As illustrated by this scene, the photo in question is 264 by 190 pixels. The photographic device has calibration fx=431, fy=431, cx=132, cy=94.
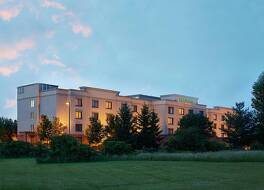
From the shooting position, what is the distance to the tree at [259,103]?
65125 millimetres

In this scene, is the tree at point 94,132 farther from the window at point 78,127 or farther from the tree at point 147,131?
the tree at point 147,131

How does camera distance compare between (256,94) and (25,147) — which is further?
(256,94)

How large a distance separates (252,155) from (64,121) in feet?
148

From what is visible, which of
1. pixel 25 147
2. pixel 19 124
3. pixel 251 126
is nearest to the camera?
pixel 25 147

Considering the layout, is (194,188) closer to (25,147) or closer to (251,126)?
(25,147)

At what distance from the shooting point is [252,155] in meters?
35.5

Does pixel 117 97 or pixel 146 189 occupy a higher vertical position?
pixel 117 97

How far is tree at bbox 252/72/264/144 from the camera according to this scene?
2564 inches

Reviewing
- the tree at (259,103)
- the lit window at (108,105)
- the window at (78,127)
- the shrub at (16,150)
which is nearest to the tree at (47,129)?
the window at (78,127)

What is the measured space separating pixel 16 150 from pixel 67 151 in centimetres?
1102

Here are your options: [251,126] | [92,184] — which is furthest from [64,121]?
[92,184]

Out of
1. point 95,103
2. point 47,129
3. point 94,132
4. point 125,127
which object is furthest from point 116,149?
point 95,103

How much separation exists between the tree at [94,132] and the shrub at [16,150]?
23.5 metres

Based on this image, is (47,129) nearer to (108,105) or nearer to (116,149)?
(108,105)
